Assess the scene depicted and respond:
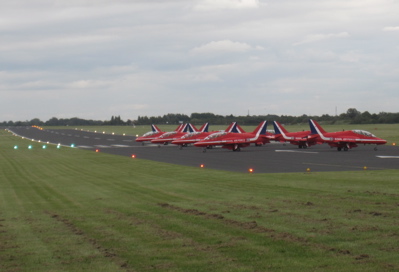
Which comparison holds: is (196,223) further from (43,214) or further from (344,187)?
(344,187)

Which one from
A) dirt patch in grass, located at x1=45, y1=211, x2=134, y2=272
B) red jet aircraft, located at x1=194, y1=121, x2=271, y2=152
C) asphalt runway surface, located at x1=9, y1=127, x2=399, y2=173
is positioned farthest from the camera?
red jet aircraft, located at x1=194, y1=121, x2=271, y2=152

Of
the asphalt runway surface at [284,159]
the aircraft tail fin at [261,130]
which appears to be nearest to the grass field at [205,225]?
the asphalt runway surface at [284,159]

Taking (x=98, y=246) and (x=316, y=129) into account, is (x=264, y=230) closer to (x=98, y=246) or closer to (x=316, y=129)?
(x=98, y=246)

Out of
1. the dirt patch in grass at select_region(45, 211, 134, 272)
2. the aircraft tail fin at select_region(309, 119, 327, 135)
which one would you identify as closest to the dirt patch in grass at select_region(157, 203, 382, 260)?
the dirt patch in grass at select_region(45, 211, 134, 272)

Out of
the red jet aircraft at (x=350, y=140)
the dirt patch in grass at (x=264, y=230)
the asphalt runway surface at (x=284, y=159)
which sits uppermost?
the red jet aircraft at (x=350, y=140)

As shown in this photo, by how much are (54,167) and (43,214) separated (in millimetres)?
25666

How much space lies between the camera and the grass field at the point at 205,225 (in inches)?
459

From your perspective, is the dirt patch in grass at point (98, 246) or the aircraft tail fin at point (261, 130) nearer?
the dirt patch in grass at point (98, 246)

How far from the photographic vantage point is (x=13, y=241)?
1437 centimetres

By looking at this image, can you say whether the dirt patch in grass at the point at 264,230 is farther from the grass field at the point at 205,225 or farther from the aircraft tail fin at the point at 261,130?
the aircraft tail fin at the point at 261,130

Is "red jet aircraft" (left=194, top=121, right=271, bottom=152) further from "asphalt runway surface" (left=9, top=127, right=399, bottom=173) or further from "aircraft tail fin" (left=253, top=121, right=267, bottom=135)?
"aircraft tail fin" (left=253, top=121, right=267, bottom=135)

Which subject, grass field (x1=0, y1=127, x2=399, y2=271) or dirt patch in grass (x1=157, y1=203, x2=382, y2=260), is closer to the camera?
grass field (x1=0, y1=127, x2=399, y2=271)

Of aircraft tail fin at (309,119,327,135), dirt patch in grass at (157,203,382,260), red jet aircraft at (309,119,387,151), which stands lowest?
dirt patch in grass at (157,203,382,260)

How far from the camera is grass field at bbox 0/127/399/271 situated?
1166 centimetres
